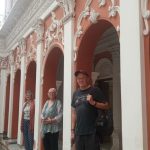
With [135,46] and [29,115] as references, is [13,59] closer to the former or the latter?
[29,115]

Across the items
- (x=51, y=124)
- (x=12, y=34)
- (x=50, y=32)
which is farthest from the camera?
(x=12, y=34)

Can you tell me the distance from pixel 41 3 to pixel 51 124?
3952 millimetres

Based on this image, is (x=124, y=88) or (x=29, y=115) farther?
(x=29, y=115)

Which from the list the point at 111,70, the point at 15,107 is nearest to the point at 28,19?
the point at 111,70

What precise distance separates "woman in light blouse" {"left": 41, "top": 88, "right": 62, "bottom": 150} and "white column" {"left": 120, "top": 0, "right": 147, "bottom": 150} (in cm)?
210

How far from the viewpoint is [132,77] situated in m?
4.25

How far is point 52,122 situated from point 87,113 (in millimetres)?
1886

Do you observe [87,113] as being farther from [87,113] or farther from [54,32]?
[54,32]

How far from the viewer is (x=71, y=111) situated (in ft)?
20.2

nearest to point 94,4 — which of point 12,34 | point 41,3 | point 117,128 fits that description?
point 41,3

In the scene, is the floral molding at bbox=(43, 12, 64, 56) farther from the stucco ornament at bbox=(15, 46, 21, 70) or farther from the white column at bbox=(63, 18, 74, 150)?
the stucco ornament at bbox=(15, 46, 21, 70)

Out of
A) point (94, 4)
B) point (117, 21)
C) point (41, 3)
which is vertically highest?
point (41, 3)

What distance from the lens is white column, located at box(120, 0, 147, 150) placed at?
4062 mm

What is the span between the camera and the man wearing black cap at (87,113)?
170 inches
